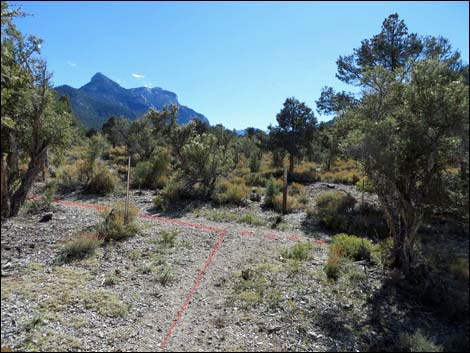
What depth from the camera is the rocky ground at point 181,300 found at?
13.6 ft

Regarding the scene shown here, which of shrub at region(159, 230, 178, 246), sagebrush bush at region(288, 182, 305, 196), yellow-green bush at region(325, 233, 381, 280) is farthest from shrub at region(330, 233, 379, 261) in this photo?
sagebrush bush at region(288, 182, 305, 196)

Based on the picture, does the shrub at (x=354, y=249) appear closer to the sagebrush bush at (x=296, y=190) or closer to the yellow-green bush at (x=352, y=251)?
the yellow-green bush at (x=352, y=251)

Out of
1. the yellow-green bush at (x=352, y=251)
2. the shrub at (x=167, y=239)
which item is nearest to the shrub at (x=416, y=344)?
the yellow-green bush at (x=352, y=251)

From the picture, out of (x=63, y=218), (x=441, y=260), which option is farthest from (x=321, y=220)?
(x=63, y=218)

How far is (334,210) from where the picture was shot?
12.0 m

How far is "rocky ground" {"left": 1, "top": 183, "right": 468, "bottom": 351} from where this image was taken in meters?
4.14

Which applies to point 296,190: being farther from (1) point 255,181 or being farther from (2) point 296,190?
(1) point 255,181

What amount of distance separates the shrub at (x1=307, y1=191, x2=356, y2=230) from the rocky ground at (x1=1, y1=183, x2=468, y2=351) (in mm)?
2816

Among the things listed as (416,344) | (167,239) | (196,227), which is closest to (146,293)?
(167,239)

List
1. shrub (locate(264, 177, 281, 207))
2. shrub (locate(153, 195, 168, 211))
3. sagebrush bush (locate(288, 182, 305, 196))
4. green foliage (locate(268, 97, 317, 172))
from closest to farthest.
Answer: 1. shrub (locate(153, 195, 168, 211))
2. shrub (locate(264, 177, 281, 207))
3. sagebrush bush (locate(288, 182, 305, 196))
4. green foliage (locate(268, 97, 317, 172))

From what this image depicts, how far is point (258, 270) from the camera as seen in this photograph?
21.6ft

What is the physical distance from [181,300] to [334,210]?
27.1 ft

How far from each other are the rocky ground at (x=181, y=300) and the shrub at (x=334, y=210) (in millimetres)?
2816

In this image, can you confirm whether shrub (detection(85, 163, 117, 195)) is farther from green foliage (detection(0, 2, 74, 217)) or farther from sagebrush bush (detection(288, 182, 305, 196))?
sagebrush bush (detection(288, 182, 305, 196))
